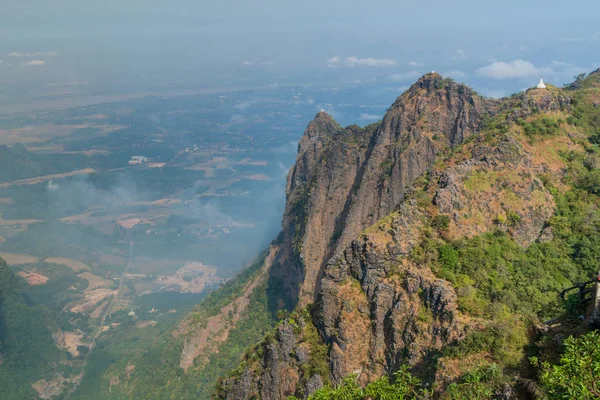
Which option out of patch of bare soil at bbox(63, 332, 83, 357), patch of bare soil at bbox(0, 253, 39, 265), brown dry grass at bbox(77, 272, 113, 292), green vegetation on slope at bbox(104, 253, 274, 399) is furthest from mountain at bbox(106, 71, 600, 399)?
patch of bare soil at bbox(0, 253, 39, 265)

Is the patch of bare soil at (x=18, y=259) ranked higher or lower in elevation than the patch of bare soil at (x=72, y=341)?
higher

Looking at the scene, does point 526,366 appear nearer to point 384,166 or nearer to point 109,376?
point 384,166

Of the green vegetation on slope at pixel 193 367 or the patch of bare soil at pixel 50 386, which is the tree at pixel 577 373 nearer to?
the green vegetation on slope at pixel 193 367

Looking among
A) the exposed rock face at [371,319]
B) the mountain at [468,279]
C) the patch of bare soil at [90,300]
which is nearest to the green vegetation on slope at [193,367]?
the mountain at [468,279]

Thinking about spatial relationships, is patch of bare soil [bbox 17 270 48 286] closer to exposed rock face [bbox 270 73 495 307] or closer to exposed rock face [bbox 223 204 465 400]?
exposed rock face [bbox 270 73 495 307]

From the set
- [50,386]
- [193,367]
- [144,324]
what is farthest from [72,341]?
[193,367]

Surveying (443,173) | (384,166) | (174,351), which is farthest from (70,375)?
(443,173)

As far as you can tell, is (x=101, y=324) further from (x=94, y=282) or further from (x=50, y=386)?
(x=94, y=282)
